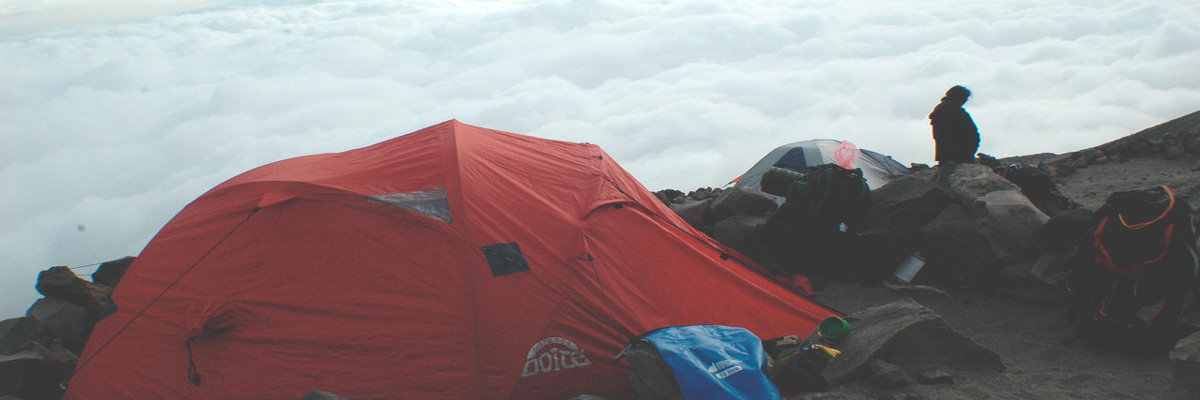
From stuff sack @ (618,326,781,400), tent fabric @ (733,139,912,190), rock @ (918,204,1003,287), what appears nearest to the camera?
stuff sack @ (618,326,781,400)

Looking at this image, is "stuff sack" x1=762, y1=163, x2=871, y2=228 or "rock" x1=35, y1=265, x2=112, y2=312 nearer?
"rock" x1=35, y1=265, x2=112, y2=312

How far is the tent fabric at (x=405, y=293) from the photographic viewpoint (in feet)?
17.2

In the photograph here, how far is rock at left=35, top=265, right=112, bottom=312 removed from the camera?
7.21 m

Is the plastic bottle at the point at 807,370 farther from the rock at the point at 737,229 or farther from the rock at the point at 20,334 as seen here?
the rock at the point at 20,334

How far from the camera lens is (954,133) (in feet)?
26.9

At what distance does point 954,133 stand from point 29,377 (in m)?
10.5

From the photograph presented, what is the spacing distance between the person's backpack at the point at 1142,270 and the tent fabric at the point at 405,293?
2.25m

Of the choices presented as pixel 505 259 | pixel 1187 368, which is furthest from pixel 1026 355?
pixel 505 259

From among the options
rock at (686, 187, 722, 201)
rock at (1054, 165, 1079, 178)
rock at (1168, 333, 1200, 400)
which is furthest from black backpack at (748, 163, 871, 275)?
rock at (1054, 165, 1079, 178)

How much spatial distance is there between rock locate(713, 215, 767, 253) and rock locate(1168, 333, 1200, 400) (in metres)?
4.66

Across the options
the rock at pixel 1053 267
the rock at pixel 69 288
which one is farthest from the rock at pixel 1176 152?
the rock at pixel 69 288

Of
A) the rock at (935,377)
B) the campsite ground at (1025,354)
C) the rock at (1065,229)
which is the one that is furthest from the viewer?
the rock at (1065,229)

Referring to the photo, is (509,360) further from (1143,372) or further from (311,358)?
(1143,372)

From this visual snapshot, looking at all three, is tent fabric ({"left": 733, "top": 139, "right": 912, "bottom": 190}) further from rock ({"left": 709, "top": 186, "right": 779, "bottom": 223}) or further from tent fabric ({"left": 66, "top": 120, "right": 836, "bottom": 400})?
tent fabric ({"left": 66, "top": 120, "right": 836, "bottom": 400})
